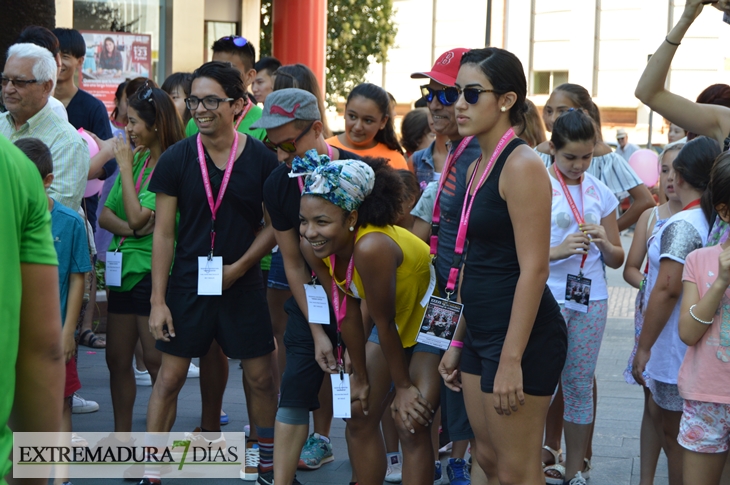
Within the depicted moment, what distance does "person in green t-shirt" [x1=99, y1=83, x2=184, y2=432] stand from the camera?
4.83 meters

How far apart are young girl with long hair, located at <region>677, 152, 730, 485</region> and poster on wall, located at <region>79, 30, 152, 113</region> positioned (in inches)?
391

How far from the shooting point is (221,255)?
→ 4453 millimetres

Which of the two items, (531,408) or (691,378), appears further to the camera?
(691,378)

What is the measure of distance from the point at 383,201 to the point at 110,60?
9.34 m

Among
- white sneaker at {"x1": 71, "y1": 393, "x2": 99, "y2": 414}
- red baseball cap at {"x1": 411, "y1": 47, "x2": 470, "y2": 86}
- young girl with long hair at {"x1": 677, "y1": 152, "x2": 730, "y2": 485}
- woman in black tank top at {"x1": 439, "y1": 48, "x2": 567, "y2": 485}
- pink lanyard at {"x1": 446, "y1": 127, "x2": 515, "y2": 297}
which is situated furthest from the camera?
white sneaker at {"x1": 71, "y1": 393, "x2": 99, "y2": 414}

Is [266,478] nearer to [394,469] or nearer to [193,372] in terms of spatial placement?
[394,469]

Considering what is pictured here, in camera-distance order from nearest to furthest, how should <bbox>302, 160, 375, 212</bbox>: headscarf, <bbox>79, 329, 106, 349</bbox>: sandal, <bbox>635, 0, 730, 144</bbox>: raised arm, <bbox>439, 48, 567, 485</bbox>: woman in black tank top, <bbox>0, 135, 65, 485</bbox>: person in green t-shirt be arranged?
<bbox>0, 135, 65, 485</bbox>: person in green t-shirt
<bbox>439, 48, 567, 485</bbox>: woman in black tank top
<bbox>635, 0, 730, 144</bbox>: raised arm
<bbox>302, 160, 375, 212</bbox>: headscarf
<bbox>79, 329, 106, 349</bbox>: sandal

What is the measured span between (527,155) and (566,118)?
68.3 inches

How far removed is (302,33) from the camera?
1527cm

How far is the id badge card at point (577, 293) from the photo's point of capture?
443cm

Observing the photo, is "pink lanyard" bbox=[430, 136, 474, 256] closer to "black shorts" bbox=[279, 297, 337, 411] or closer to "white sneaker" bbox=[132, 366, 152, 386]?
"black shorts" bbox=[279, 297, 337, 411]

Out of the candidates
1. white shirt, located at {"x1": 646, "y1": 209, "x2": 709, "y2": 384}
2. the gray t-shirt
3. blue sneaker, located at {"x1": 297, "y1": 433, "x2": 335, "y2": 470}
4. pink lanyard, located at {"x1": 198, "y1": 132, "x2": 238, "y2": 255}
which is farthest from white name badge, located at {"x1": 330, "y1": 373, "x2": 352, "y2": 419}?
white shirt, located at {"x1": 646, "y1": 209, "x2": 709, "y2": 384}

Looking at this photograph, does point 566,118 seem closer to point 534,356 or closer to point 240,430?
point 534,356

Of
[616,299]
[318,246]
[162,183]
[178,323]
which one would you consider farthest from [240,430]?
[616,299]
